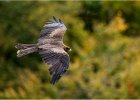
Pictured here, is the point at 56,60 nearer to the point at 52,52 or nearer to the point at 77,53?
the point at 52,52

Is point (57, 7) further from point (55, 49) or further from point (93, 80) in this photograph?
point (55, 49)

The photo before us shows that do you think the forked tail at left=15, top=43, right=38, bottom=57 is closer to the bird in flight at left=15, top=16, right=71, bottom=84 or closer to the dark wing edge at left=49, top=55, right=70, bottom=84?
the bird in flight at left=15, top=16, right=71, bottom=84

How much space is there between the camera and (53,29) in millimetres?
6816

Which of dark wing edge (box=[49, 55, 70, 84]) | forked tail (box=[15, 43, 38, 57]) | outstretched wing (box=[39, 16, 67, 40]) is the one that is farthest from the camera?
outstretched wing (box=[39, 16, 67, 40])

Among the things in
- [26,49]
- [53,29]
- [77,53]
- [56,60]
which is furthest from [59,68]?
[77,53]

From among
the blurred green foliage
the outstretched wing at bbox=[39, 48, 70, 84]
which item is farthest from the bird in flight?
the blurred green foliage

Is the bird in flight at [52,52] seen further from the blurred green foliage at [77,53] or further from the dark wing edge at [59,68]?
the blurred green foliage at [77,53]

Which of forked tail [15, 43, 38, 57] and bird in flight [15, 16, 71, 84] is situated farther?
forked tail [15, 43, 38, 57]

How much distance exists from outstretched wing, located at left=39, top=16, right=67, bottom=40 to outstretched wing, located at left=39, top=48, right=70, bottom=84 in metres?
0.48

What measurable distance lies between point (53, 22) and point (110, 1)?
42.2ft

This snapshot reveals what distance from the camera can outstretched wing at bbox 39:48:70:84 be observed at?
5.59 metres


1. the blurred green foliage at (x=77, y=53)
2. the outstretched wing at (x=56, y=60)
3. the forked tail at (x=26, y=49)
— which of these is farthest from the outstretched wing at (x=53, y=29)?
the blurred green foliage at (x=77, y=53)

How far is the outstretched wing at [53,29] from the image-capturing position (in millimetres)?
6537

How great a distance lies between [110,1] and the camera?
64.5ft
